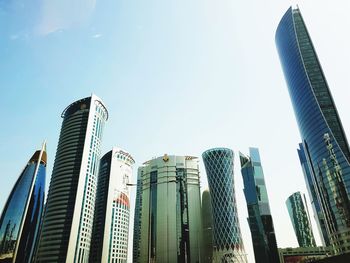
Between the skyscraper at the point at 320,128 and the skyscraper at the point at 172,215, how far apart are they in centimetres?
6110

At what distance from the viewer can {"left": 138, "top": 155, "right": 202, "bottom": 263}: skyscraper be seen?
138 metres

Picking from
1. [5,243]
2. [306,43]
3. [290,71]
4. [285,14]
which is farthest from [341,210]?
[5,243]

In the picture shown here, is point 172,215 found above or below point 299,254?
above

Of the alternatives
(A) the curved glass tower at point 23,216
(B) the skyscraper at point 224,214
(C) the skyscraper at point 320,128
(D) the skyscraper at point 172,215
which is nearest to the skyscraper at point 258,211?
(B) the skyscraper at point 224,214

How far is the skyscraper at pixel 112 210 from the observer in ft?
510

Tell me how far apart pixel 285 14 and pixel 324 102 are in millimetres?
55819

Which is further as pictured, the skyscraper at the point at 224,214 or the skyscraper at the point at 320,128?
the skyscraper at the point at 224,214

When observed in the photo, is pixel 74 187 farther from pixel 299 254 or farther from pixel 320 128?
pixel 299 254

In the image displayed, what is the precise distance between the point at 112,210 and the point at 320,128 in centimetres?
11847

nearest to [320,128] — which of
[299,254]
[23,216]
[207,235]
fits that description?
[299,254]

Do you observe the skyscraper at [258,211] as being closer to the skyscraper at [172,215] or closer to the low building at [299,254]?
the low building at [299,254]

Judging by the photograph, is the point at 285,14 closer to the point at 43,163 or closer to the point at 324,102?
the point at 324,102

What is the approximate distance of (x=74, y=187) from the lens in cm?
14238

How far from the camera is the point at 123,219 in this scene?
6629 inches
